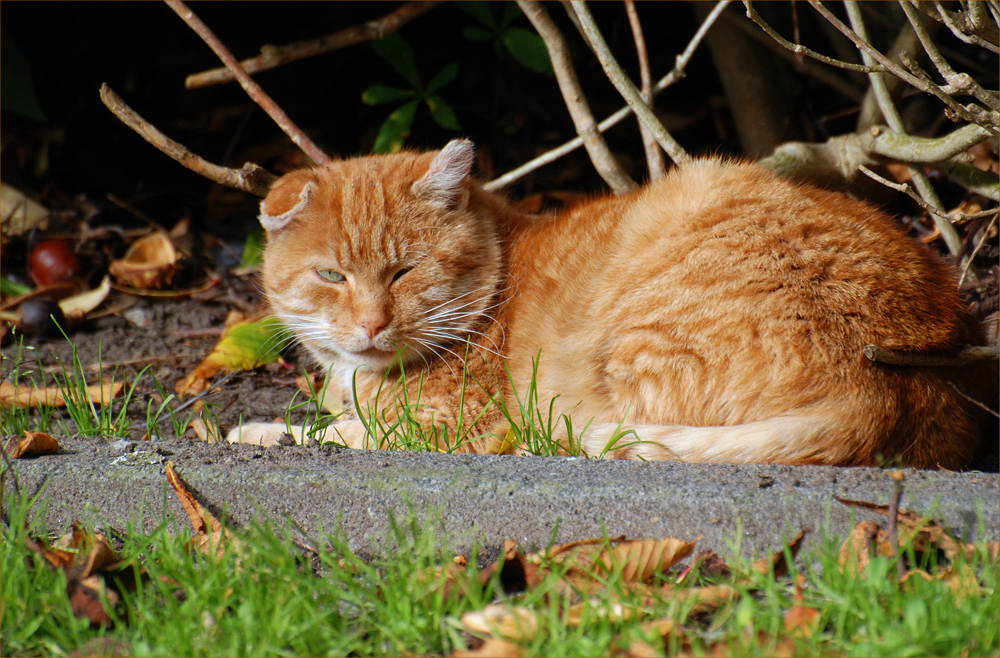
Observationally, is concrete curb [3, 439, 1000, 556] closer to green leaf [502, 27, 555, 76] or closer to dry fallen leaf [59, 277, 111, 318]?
dry fallen leaf [59, 277, 111, 318]

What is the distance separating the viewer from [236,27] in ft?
15.8

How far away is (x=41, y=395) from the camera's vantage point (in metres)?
3.00

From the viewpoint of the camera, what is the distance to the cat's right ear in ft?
9.22

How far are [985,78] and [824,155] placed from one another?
4.09ft

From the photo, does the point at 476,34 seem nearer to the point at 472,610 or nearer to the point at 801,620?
the point at 472,610

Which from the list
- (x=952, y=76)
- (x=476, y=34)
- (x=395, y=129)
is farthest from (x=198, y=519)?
(x=476, y=34)

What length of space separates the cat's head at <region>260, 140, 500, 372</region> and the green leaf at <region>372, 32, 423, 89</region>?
1407 mm

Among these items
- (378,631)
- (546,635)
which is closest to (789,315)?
(546,635)

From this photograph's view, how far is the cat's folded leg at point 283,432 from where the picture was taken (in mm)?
2678

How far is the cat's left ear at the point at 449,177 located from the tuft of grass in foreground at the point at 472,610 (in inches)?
55.9

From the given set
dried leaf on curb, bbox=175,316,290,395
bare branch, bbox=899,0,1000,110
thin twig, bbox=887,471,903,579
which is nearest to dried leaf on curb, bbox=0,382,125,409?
dried leaf on curb, bbox=175,316,290,395

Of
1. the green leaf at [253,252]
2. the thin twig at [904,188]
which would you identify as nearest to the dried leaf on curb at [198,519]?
the thin twig at [904,188]

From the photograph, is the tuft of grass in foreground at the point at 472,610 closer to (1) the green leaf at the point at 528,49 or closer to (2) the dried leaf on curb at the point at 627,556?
(2) the dried leaf on curb at the point at 627,556

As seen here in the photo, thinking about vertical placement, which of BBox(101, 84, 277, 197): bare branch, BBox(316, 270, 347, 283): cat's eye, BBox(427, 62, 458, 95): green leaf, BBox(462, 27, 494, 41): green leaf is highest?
BBox(462, 27, 494, 41): green leaf
